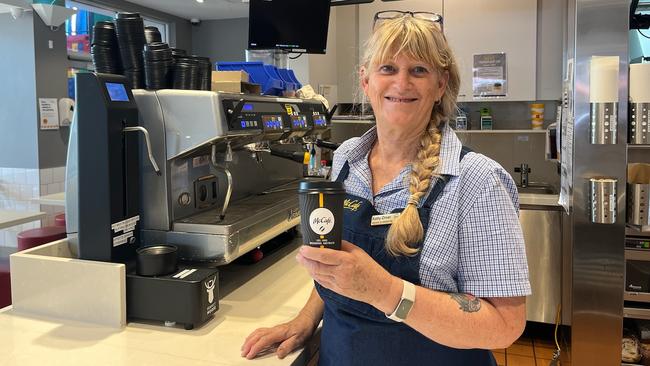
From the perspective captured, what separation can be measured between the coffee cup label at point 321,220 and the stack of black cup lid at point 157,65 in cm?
98

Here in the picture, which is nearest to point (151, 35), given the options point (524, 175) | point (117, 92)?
point (117, 92)

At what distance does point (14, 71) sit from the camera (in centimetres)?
459

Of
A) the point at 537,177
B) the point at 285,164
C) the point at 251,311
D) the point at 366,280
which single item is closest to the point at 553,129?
the point at 537,177

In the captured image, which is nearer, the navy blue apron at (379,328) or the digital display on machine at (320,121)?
the navy blue apron at (379,328)

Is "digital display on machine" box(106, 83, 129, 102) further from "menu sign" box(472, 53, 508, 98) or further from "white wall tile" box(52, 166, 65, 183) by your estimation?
"white wall tile" box(52, 166, 65, 183)

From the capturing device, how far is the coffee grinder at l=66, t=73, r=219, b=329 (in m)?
1.44

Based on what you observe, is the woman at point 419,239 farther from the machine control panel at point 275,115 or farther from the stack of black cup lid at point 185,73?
the stack of black cup lid at point 185,73

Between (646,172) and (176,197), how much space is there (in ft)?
7.31

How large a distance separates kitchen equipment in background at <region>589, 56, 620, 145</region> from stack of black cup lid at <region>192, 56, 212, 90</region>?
1.72 m

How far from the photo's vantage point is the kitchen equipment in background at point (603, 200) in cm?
240

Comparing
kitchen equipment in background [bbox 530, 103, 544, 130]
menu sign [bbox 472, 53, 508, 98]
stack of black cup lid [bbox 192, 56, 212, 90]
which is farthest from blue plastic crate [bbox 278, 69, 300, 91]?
kitchen equipment in background [bbox 530, 103, 544, 130]

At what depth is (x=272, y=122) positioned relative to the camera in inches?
75.9

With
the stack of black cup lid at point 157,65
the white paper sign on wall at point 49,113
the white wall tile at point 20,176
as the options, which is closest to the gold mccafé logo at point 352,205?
the stack of black cup lid at point 157,65

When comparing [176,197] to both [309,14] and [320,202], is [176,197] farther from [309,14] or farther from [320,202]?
[309,14]
